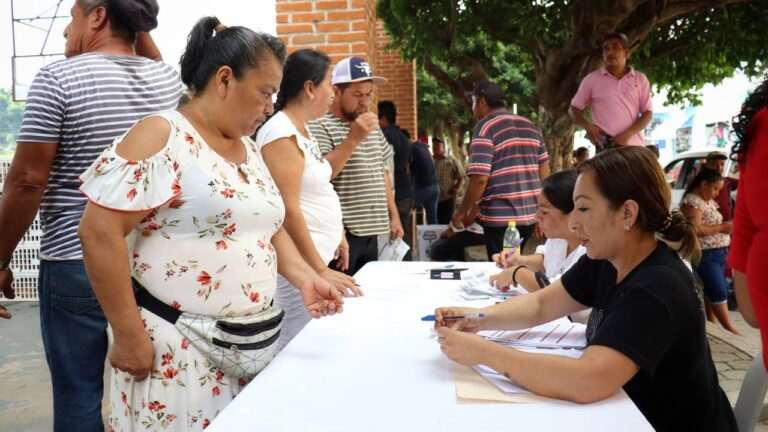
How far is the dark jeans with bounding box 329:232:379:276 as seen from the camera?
342cm

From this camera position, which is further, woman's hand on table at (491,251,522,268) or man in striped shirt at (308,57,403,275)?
man in striped shirt at (308,57,403,275)

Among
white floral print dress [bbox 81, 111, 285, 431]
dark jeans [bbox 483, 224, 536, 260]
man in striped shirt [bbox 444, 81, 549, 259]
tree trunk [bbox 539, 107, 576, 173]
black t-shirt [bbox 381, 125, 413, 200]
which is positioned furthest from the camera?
tree trunk [bbox 539, 107, 576, 173]

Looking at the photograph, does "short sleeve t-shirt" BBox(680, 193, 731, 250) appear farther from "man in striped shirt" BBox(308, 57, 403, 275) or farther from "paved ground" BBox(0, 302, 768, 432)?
"man in striped shirt" BBox(308, 57, 403, 275)

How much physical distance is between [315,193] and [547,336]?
3.95 feet

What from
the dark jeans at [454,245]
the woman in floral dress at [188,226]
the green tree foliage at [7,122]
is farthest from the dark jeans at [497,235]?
the green tree foliage at [7,122]

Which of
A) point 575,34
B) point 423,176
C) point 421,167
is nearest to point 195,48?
point 421,167

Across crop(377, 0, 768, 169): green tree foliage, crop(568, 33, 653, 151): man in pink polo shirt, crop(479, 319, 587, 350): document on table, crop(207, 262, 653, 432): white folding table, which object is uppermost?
crop(377, 0, 768, 169): green tree foliage

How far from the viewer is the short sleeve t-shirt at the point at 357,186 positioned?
333cm

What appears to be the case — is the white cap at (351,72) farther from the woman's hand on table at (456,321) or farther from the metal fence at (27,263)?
the metal fence at (27,263)

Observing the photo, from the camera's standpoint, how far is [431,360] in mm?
1649

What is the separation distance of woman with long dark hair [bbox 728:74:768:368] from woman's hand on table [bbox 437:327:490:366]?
28.5 inches

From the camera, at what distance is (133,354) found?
1477 millimetres

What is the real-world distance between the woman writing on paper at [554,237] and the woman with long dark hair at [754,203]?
0.85 m

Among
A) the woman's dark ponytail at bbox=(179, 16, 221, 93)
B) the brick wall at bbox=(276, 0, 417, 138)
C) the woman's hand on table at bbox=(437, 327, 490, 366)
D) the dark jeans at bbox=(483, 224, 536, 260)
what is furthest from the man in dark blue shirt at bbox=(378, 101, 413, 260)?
the woman's hand on table at bbox=(437, 327, 490, 366)
